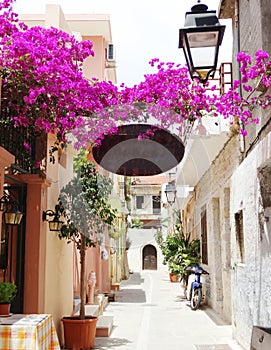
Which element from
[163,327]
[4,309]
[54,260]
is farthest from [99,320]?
[4,309]

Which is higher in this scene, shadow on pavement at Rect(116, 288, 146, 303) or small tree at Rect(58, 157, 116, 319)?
small tree at Rect(58, 157, 116, 319)

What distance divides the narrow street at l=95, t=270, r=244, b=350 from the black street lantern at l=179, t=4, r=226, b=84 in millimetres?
4534

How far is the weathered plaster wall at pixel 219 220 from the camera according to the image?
8.89 m

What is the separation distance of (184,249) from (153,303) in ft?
7.34

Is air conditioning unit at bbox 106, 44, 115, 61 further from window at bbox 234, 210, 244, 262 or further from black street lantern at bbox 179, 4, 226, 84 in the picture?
black street lantern at bbox 179, 4, 226, 84

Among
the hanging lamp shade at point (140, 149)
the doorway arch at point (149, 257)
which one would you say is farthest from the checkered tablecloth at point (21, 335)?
the doorway arch at point (149, 257)

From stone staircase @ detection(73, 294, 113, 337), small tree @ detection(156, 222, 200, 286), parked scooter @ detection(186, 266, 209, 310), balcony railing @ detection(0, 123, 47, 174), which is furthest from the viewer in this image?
small tree @ detection(156, 222, 200, 286)

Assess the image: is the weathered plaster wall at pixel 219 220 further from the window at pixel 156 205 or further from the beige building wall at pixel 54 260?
the window at pixel 156 205

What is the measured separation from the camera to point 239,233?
709cm

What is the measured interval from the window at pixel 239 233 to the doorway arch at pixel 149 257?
86.1 feet

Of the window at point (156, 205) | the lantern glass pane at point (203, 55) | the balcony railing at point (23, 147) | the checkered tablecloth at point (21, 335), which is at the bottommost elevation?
the checkered tablecloth at point (21, 335)

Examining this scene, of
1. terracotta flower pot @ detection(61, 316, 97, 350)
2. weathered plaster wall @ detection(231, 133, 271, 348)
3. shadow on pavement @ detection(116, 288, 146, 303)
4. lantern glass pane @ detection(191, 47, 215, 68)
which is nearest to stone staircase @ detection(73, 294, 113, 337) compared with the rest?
terracotta flower pot @ detection(61, 316, 97, 350)

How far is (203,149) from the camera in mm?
9227

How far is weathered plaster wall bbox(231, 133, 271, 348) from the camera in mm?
5152
